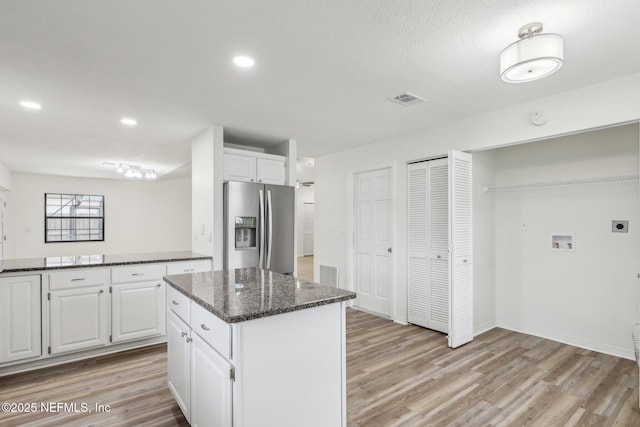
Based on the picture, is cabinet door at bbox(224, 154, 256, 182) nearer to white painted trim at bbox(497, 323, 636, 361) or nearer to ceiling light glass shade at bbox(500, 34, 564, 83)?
ceiling light glass shade at bbox(500, 34, 564, 83)

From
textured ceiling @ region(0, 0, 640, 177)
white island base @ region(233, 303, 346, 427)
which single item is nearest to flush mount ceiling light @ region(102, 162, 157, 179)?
textured ceiling @ region(0, 0, 640, 177)

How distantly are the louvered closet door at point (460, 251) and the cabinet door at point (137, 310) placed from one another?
3126 mm

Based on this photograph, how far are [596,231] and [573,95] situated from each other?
147 cm

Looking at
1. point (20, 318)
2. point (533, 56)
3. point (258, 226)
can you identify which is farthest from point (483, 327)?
point (20, 318)

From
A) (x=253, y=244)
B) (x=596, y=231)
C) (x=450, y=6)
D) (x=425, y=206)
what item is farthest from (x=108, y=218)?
(x=596, y=231)

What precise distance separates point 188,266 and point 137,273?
1.65 ft

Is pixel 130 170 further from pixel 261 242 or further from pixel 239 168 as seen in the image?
pixel 261 242

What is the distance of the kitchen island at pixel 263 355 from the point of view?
1494 millimetres

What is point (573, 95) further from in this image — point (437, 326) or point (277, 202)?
point (277, 202)

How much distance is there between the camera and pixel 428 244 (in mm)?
4020

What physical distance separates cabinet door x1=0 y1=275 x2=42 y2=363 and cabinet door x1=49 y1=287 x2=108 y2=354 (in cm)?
12

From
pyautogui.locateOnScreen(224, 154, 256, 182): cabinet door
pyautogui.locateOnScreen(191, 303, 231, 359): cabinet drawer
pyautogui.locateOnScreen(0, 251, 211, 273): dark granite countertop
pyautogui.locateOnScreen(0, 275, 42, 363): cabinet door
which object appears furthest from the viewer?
pyautogui.locateOnScreen(224, 154, 256, 182): cabinet door

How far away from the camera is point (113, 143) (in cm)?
471

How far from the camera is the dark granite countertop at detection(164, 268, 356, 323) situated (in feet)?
5.05
